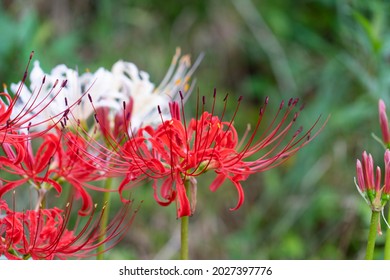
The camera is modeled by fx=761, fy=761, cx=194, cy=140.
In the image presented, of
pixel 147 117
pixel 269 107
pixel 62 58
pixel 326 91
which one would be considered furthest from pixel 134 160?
pixel 269 107

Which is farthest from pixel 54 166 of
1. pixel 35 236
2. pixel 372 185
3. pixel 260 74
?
pixel 260 74

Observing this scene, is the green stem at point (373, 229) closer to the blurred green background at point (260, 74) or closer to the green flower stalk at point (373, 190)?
the green flower stalk at point (373, 190)

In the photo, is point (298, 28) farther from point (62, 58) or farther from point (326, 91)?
point (62, 58)

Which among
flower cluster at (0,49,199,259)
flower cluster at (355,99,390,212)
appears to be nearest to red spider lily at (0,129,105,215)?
flower cluster at (0,49,199,259)

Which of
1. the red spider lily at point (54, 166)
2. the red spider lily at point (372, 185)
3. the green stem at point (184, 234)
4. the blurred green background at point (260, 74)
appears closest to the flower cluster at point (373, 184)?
the red spider lily at point (372, 185)

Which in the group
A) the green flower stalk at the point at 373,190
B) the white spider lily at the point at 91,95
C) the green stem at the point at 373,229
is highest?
the white spider lily at the point at 91,95

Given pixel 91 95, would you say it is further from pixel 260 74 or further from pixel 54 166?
pixel 260 74
